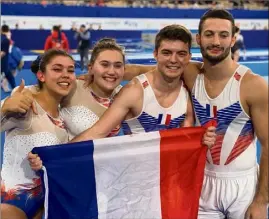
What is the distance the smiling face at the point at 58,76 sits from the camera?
2523mm

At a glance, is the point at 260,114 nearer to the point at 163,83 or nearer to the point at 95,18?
the point at 163,83

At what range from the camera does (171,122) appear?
8.50 feet

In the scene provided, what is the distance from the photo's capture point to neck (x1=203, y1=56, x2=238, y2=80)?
2473 millimetres

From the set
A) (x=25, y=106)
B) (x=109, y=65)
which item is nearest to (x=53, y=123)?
(x=25, y=106)

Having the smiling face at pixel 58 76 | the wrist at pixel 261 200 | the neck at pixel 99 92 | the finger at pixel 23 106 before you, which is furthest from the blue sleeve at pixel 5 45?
the wrist at pixel 261 200

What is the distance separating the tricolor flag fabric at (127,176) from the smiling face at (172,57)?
1.11ft

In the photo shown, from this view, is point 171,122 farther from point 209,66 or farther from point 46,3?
point 46,3

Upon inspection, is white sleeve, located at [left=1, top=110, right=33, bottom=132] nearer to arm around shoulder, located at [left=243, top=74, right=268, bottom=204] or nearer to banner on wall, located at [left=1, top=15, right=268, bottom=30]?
arm around shoulder, located at [left=243, top=74, right=268, bottom=204]

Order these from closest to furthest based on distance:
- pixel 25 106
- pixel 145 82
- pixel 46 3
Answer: pixel 25 106 → pixel 145 82 → pixel 46 3

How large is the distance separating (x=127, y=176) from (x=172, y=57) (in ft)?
2.34

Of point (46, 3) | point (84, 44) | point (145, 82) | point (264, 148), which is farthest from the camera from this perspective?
point (46, 3)

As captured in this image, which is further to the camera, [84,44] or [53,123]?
[84,44]

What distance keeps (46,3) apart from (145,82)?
35.5ft

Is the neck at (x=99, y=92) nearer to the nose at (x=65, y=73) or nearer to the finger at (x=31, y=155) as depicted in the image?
the nose at (x=65, y=73)
